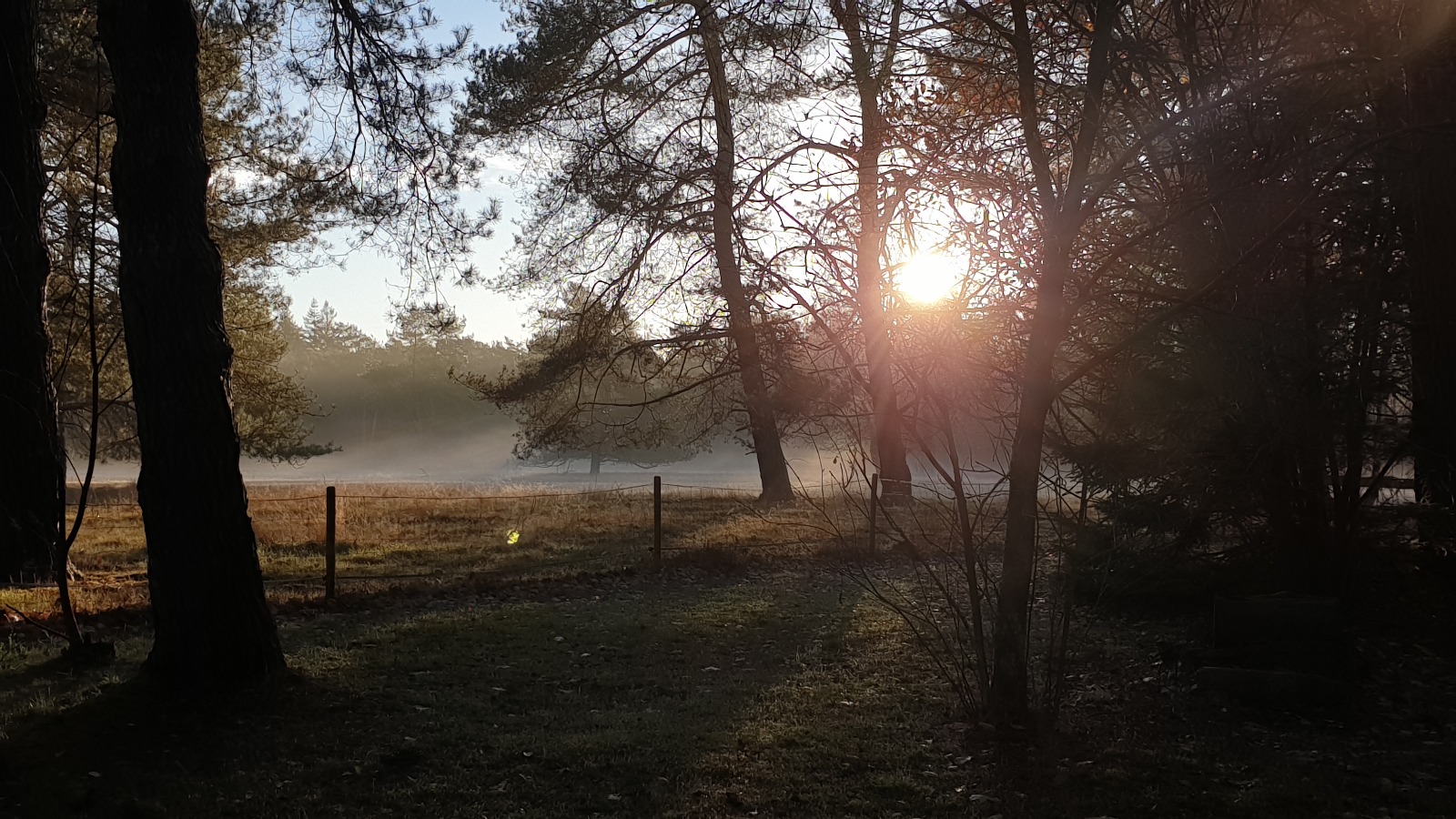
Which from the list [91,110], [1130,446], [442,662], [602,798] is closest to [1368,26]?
[1130,446]

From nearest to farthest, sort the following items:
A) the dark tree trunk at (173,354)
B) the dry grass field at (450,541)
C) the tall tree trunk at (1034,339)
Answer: the tall tree trunk at (1034,339), the dark tree trunk at (173,354), the dry grass field at (450,541)

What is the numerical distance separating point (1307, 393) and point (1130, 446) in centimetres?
135

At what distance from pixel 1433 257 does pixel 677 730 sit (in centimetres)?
664

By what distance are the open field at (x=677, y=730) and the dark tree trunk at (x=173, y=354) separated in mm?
432


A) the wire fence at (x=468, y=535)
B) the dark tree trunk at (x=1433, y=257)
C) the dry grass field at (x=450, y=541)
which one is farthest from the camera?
the wire fence at (x=468, y=535)

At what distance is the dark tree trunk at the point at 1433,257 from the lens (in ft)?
24.7

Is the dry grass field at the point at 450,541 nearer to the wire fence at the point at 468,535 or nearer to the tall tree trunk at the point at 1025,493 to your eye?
the wire fence at the point at 468,535

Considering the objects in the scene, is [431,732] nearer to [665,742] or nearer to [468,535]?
[665,742]

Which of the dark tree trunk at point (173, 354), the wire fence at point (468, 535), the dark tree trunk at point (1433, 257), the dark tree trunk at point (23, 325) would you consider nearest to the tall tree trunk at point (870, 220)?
the wire fence at point (468, 535)

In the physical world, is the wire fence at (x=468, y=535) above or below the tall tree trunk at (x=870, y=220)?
below

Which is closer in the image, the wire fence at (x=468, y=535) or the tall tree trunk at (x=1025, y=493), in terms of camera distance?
the tall tree trunk at (x=1025, y=493)

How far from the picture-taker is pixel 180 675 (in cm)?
588

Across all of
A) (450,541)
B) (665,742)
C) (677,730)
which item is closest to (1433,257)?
(677,730)

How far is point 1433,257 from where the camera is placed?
7.57m
